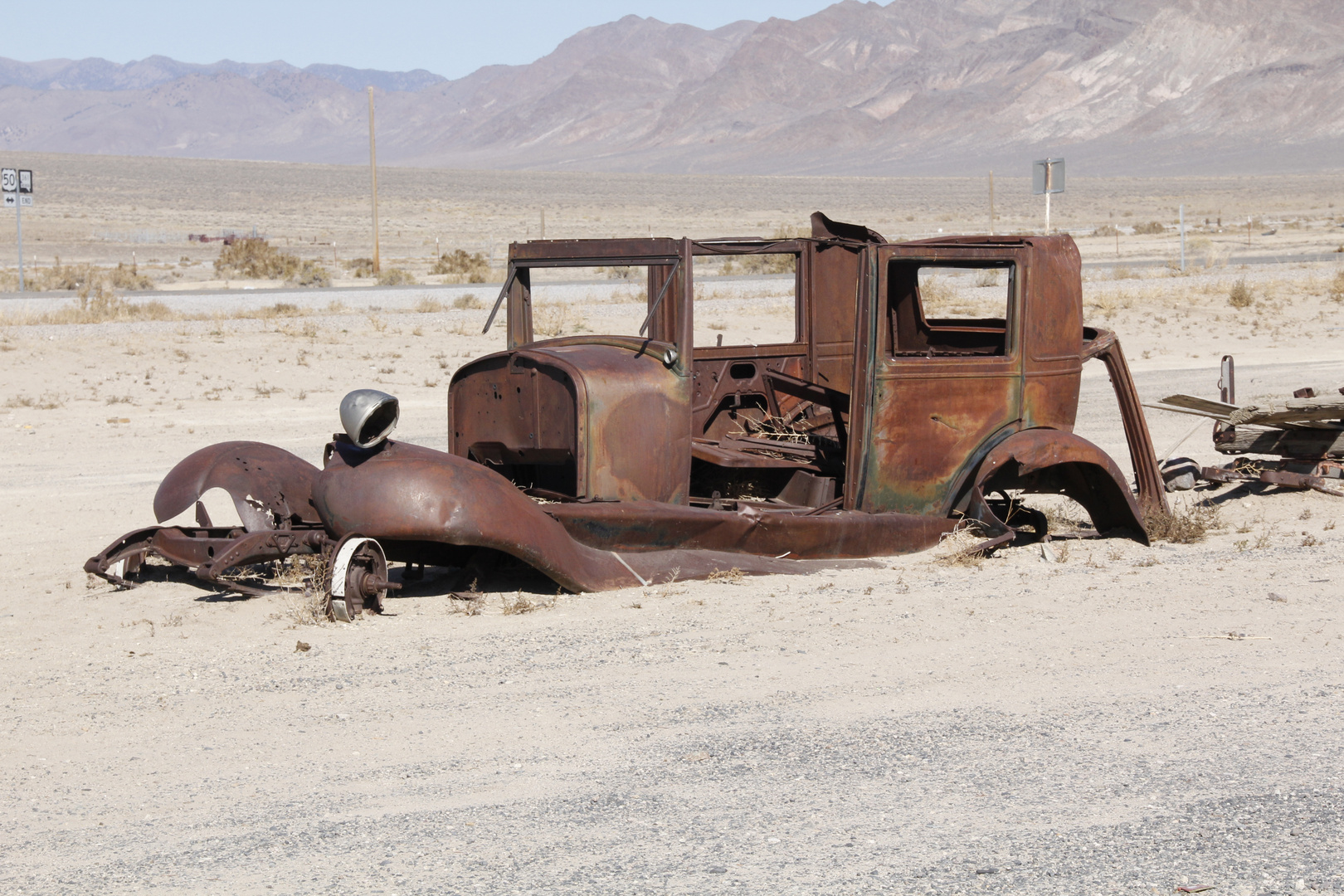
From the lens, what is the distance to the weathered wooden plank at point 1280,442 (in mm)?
9570

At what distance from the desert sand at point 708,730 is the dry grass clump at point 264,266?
94.1 ft

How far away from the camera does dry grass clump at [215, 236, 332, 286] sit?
3678 cm

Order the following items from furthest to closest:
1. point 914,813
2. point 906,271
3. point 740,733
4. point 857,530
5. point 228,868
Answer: point 906,271
point 857,530
point 740,733
point 914,813
point 228,868

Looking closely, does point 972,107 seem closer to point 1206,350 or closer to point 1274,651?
point 1206,350

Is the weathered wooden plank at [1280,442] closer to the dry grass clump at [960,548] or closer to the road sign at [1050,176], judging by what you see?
the dry grass clump at [960,548]

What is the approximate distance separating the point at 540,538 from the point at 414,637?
735 mm

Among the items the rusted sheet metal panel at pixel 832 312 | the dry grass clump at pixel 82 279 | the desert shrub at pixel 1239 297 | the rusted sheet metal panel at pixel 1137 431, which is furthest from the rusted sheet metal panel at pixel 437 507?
the dry grass clump at pixel 82 279

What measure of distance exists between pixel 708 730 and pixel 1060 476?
3.71m

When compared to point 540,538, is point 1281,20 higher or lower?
higher

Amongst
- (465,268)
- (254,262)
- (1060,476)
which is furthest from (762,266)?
(1060,476)

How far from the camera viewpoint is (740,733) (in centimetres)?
499

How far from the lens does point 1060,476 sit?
799 centimetres

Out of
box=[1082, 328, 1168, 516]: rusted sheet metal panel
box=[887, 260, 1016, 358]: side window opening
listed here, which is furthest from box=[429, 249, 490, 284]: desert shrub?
box=[1082, 328, 1168, 516]: rusted sheet metal panel

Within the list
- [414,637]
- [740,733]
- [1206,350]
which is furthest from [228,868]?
[1206,350]
